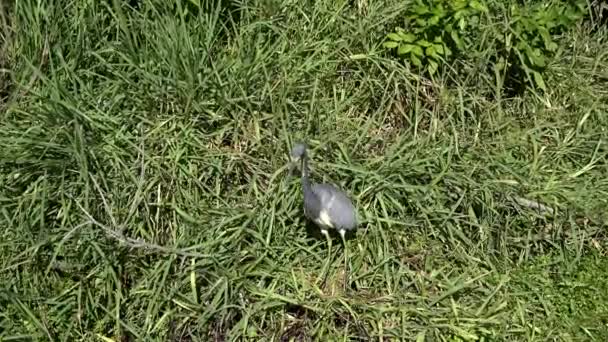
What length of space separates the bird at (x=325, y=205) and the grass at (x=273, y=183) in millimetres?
142

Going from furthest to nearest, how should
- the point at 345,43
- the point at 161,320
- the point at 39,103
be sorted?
1. the point at 345,43
2. the point at 39,103
3. the point at 161,320

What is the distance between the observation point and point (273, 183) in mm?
2893

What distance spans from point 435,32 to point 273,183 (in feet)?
2.92

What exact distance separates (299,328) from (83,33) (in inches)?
54.6

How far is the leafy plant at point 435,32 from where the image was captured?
3.08m

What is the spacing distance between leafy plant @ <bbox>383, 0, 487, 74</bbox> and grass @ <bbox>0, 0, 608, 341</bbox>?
0.27 feet

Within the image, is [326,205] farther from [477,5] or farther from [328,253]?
[477,5]

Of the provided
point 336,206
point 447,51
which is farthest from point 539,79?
point 336,206

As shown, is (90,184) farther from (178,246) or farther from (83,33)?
(83,33)

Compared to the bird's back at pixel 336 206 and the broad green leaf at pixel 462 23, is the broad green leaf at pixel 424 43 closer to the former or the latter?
the broad green leaf at pixel 462 23

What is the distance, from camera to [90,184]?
2.79m

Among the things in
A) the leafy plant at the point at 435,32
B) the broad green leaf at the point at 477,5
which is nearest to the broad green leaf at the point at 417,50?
the leafy plant at the point at 435,32

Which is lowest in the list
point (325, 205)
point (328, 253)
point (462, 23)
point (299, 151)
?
point (328, 253)

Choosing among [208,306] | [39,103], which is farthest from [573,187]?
[39,103]
